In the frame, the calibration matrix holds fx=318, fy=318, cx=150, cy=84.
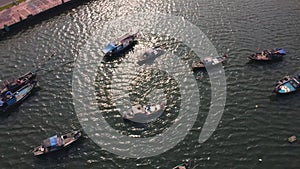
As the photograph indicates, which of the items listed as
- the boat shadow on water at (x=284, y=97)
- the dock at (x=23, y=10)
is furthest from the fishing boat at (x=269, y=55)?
the dock at (x=23, y=10)

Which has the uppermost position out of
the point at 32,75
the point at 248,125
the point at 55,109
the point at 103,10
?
the point at 103,10

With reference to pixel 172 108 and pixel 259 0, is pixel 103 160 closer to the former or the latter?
pixel 172 108

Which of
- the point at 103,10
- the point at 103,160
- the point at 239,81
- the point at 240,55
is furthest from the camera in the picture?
the point at 103,10

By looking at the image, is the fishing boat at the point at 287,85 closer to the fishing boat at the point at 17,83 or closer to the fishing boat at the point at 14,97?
the fishing boat at the point at 14,97

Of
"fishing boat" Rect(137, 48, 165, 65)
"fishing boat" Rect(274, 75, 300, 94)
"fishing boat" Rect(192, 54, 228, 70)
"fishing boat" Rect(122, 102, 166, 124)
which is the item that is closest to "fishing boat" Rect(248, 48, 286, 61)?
"fishing boat" Rect(192, 54, 228, 70)

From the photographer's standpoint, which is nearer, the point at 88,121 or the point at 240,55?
the point at 88,121

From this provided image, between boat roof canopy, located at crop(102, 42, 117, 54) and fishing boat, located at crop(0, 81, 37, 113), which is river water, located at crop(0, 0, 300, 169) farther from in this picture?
boat roof canopy, located at crop(102, 42, 117, 54)

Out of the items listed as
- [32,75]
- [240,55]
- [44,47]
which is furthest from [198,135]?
[44,47]
